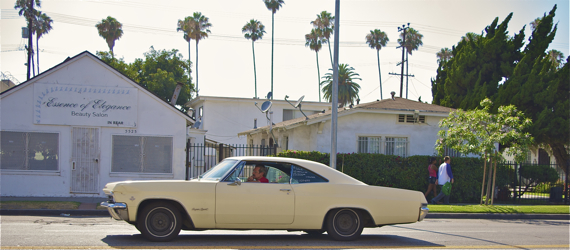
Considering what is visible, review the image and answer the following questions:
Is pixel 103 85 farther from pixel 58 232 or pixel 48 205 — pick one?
pixel 58 232

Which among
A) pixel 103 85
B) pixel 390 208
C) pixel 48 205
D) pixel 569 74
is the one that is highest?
pixel 569 74

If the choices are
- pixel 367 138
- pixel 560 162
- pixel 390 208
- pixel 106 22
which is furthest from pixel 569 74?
pixel 106 22

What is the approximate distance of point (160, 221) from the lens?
725 cm

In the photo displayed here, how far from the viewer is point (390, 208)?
26.0 feet

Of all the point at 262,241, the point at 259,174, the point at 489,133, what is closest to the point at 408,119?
the point at 489,133

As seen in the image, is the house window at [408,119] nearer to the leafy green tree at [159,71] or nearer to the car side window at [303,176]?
the car side window at [303,176]

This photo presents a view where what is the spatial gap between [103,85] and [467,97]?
20694mm

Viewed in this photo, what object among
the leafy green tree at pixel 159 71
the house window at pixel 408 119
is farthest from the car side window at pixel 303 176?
the leafy green tree at pixel 159 71

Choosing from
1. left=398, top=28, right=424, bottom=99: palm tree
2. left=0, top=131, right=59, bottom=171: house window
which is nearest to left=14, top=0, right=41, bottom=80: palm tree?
left=0, top=131, right=59, bottom=171: house window

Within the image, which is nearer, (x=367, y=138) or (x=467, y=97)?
(x=367, y=138)

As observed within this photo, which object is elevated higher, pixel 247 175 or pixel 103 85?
pixel 103 85

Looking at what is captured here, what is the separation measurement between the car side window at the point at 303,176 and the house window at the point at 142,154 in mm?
9980

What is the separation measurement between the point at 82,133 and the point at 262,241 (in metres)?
10.8

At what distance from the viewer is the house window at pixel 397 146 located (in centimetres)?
1989
